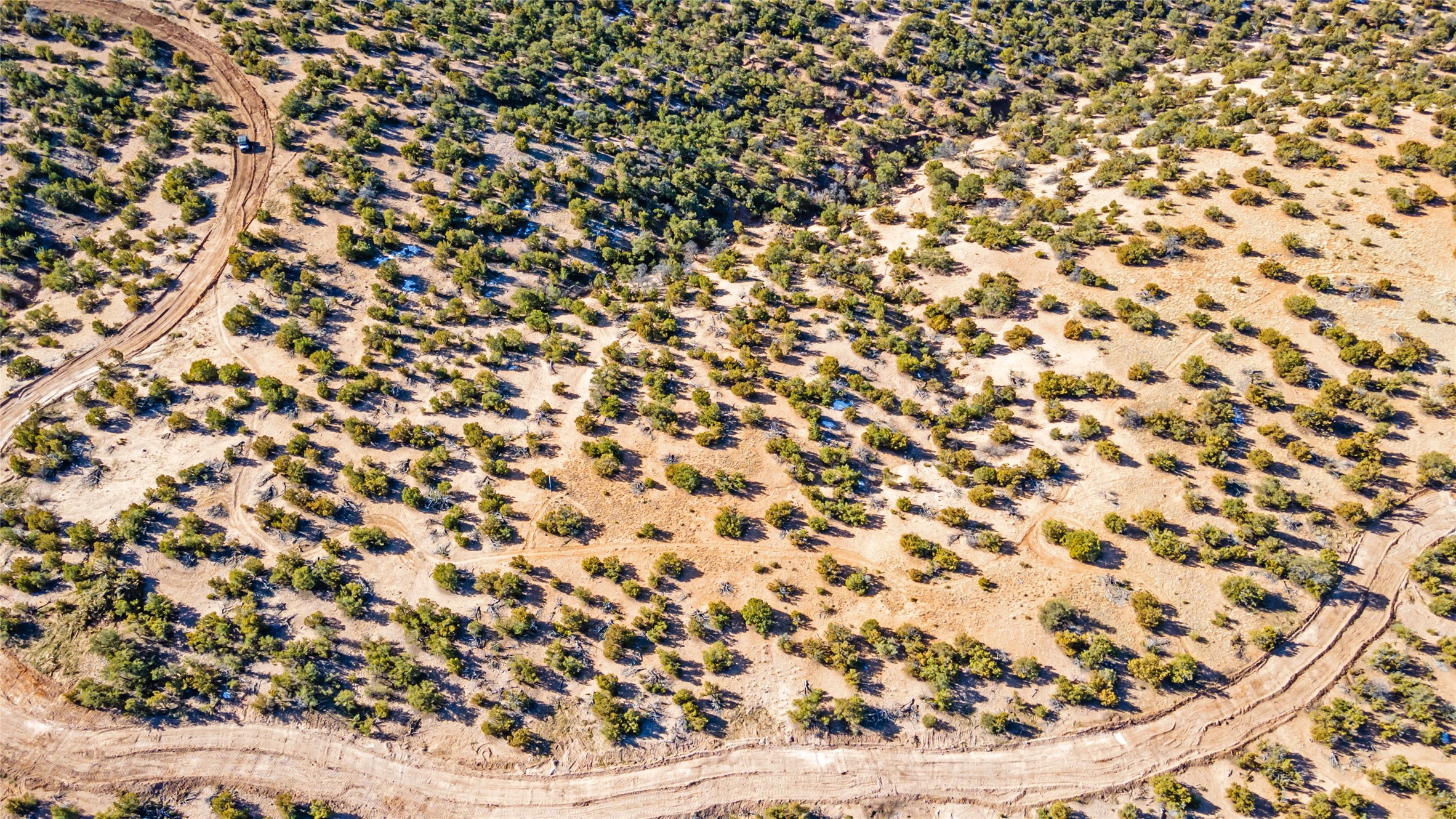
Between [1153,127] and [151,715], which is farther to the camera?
[1153,127]

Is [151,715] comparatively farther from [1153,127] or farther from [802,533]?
[1153,127]

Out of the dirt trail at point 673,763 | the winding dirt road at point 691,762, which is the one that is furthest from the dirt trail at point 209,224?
the dirt trail at point 673,763

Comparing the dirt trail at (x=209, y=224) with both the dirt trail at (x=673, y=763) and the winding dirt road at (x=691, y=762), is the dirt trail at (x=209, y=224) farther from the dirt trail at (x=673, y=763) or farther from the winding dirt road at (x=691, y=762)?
the dirt trail at (x=673, y=763)

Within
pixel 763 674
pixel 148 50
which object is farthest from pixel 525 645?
pixel 148 50

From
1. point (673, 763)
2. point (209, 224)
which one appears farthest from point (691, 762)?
point (209, 224)

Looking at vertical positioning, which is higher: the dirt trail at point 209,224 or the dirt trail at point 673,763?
the dirt trail at point 209,224

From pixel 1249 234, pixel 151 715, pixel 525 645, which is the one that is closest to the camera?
pixel 151 715

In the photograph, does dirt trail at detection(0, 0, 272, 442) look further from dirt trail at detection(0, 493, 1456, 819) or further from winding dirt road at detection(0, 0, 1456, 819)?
dirt trail at detection(0, 493, 1456, 819)
